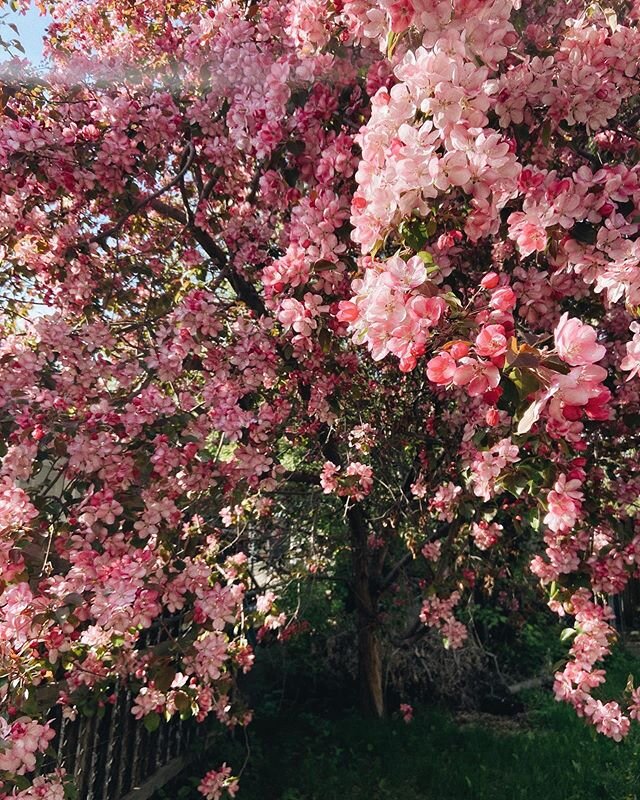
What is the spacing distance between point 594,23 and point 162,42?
215cm

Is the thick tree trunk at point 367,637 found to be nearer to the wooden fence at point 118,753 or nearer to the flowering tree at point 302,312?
the flowering tree at point 302,312

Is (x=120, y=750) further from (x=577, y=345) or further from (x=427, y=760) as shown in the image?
(x=577, y=345)

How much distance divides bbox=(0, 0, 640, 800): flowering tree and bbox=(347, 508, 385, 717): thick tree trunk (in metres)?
0.79

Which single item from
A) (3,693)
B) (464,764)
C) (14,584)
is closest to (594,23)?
(14,584)

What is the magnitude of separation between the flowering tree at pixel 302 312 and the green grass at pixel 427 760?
0.65m

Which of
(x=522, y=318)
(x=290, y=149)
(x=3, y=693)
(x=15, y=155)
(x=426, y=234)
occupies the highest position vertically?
(x=15, y=155)

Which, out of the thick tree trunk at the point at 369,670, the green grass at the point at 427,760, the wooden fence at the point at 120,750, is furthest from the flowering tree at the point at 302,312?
the thick tree trunk at the point at 369,670

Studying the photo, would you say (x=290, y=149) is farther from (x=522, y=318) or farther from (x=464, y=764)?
(x=464, y=764)

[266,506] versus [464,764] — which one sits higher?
[266,506]

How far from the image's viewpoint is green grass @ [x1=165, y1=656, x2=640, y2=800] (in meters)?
3.60

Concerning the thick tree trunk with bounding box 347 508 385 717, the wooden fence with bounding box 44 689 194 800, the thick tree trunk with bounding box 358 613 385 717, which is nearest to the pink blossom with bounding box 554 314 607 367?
the wooden fence with bounding box 44 689 194 800

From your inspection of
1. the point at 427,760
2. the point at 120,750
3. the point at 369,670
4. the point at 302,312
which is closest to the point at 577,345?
the point at 302,312

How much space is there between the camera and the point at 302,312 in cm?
192

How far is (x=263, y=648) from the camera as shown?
5141 mm
